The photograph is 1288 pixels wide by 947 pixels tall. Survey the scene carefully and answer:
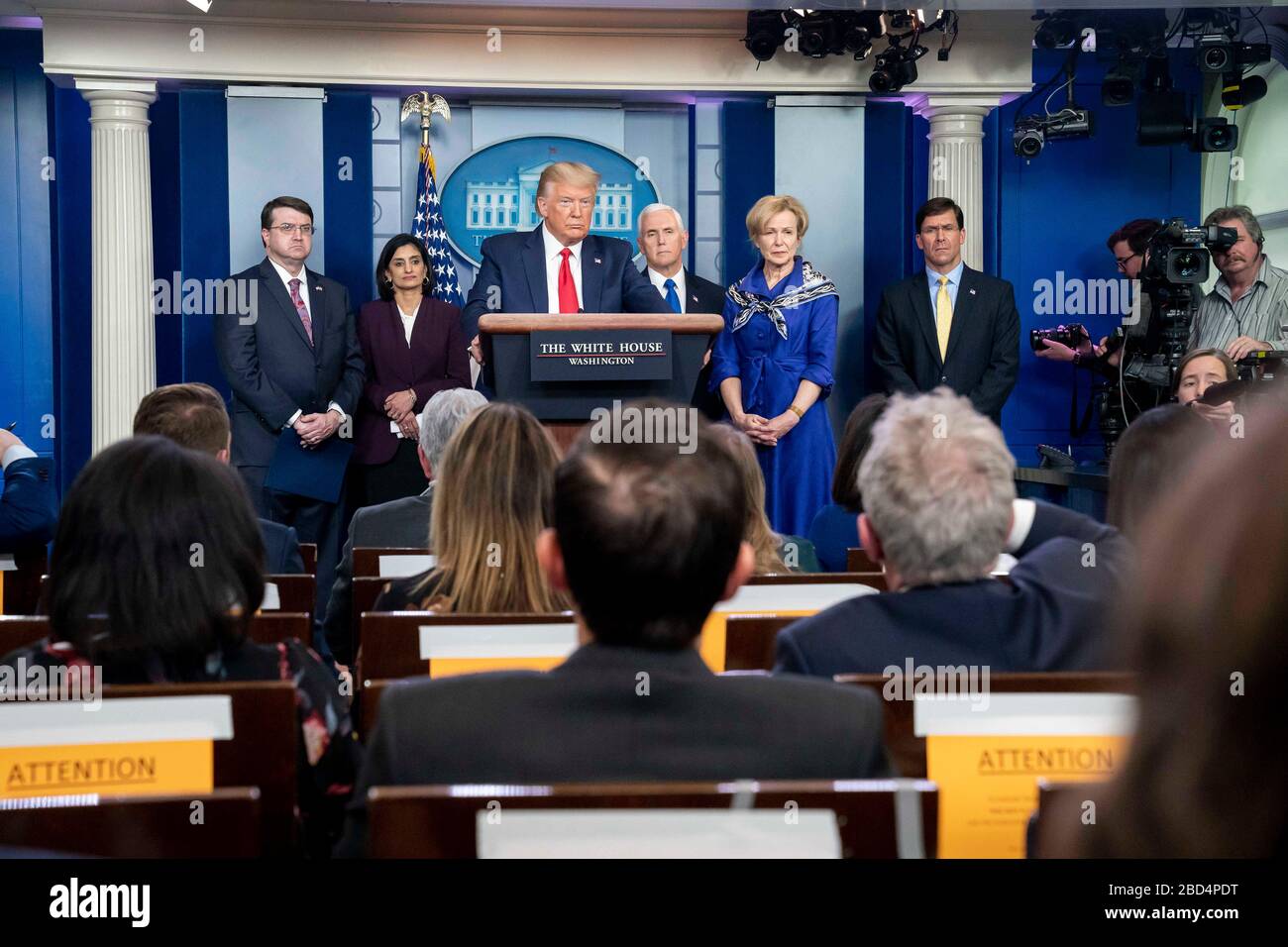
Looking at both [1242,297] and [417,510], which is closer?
[417,510]

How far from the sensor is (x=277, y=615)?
2.08 metres

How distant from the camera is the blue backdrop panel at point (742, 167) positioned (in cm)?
716

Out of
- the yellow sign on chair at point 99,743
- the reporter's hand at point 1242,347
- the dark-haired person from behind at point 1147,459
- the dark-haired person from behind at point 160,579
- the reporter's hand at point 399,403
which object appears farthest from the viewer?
the reporter's hand at point 399,403

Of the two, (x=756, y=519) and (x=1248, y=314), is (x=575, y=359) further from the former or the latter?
(x=1248, y=314)

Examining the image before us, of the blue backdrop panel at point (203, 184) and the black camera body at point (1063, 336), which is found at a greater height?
the blue backdrop panel at point (203, 184)

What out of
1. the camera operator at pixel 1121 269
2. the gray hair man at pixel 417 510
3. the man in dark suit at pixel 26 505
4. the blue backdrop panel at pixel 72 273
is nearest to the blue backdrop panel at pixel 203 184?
the blue backdrop panel at pixel 72 273

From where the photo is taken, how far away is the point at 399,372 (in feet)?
19.8


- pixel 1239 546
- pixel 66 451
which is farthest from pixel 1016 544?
pixel 66 451

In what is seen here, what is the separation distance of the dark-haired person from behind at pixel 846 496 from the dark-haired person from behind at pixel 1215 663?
2.15 metres

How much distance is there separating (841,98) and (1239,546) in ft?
22.5

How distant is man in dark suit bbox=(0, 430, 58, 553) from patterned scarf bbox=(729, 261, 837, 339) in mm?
3131

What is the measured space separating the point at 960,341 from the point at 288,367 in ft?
10.5

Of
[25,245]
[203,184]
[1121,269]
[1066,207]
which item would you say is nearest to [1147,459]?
[1121,269]

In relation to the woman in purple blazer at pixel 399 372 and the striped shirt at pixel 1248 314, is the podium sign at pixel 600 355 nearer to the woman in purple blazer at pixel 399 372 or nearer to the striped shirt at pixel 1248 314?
the woman in purple blazer at pixel 399 372
